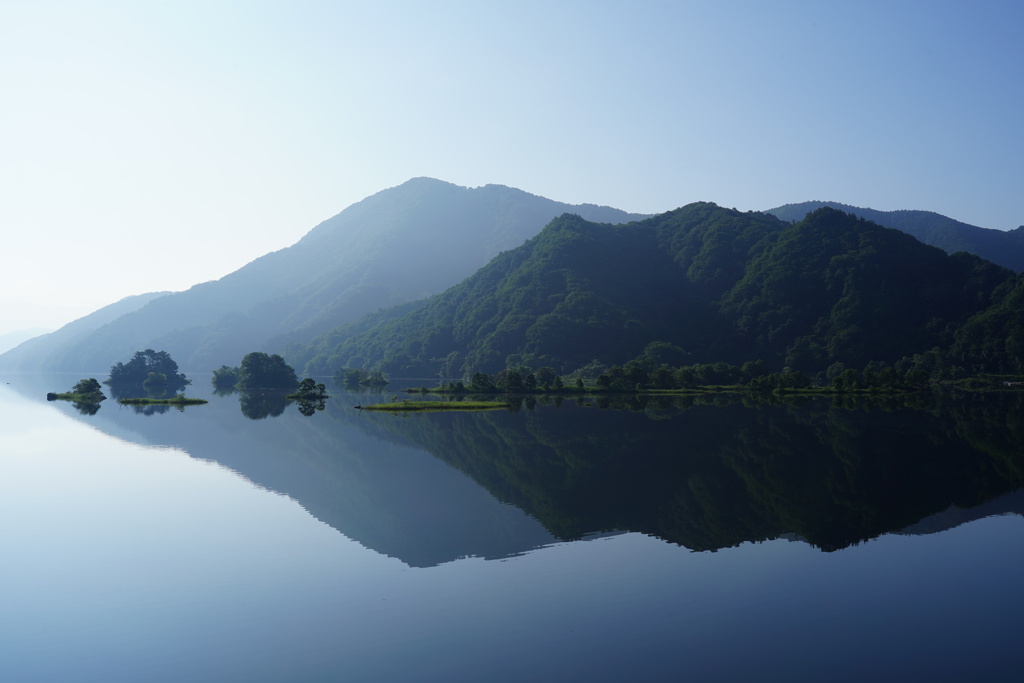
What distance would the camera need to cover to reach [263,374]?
6265 inches

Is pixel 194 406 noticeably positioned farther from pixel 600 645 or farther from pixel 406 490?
pixel 600 645

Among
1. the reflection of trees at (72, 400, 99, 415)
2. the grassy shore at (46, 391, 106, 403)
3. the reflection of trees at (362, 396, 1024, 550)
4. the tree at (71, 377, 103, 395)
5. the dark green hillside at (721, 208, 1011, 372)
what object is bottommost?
the reflection of trees at (362, 396, 1024, 550)

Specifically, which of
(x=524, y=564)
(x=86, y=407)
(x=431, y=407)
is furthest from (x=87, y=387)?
(x=524, y=564)

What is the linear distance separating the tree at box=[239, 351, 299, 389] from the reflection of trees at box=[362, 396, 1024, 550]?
102 meters

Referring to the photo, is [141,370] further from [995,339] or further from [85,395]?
[995,339]

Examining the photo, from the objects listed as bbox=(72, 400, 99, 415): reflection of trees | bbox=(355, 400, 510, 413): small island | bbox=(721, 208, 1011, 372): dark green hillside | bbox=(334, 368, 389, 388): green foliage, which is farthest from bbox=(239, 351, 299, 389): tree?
bbox=(721, 208, 1011, 372): dark green hillside

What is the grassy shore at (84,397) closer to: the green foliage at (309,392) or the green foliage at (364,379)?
the green foliage at (309,392)

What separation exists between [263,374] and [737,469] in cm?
14214

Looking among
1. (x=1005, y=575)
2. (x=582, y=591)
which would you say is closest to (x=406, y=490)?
(x=582, y=591)

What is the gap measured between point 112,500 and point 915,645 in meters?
34.9

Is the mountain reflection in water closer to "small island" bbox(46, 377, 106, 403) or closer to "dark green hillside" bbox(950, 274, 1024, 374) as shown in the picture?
"small island" bbox(46, 377, 106, 403)

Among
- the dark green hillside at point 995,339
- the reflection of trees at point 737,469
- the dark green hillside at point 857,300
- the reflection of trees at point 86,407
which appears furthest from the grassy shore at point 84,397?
the dark green hillside at point 995,339

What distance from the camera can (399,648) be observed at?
15.4m

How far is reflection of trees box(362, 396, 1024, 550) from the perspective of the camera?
26.7 meters
